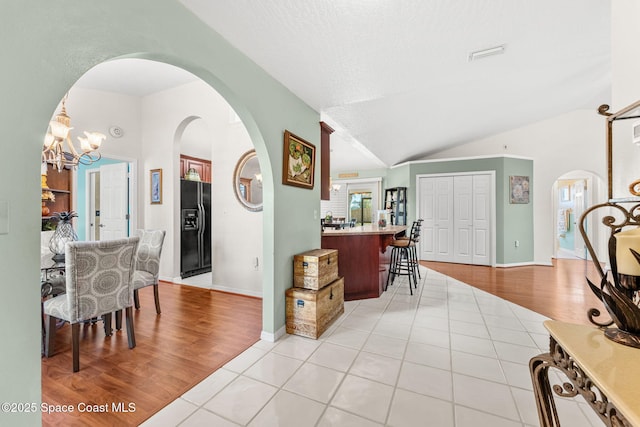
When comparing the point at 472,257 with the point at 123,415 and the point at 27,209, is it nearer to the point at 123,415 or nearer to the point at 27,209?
the point at 123,415

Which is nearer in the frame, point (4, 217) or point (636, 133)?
point (4, 217)

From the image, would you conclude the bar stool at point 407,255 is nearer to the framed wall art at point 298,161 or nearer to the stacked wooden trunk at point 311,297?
the stacked wooden trunk at point 311,297

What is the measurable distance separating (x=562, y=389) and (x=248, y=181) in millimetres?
3725

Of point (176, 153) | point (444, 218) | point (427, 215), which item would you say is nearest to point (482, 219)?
point (444, 218)

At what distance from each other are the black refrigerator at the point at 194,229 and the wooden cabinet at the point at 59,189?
215 centimetres

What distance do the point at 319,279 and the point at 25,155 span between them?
2094 mm

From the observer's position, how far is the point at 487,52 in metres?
2.10

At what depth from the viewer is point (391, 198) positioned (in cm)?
733

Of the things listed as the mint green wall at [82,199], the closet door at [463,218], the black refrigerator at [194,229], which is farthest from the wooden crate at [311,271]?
the mint green wall at [82,199]

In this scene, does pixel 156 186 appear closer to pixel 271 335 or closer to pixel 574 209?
pixel 271 335

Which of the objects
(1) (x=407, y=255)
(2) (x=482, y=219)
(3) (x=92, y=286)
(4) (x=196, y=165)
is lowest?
(1) (x=407, y=255)

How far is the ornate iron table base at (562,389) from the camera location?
619 mm

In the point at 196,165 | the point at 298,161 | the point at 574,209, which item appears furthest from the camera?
the point at 574,209

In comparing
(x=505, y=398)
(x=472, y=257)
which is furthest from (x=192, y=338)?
(x=472, y=257)
